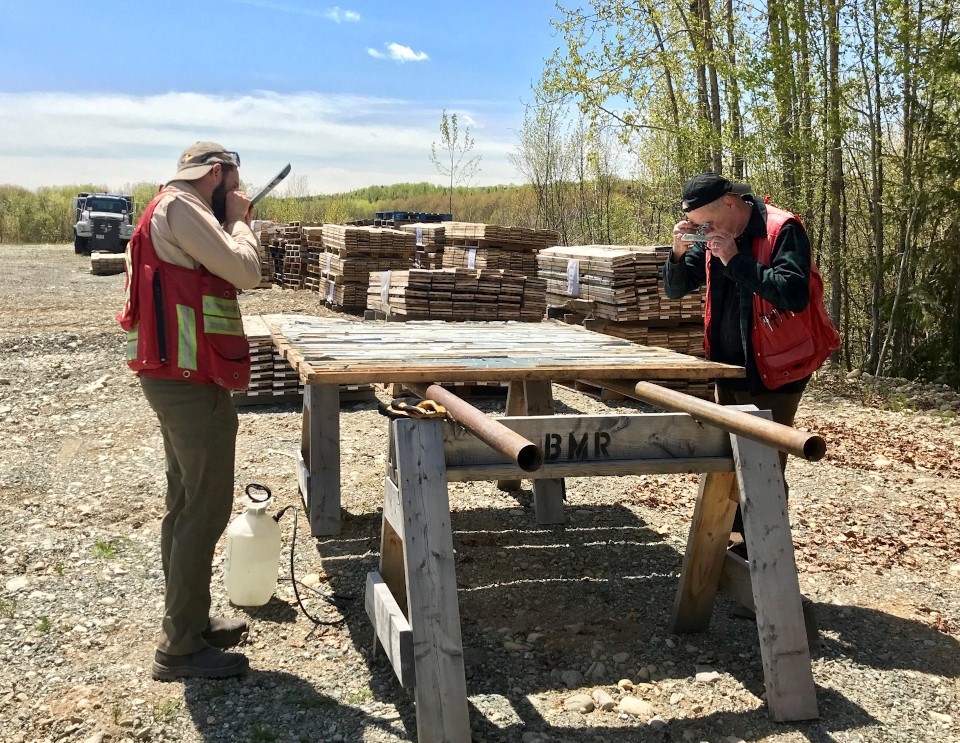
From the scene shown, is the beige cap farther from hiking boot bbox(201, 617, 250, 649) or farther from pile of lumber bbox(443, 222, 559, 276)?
pile of lumber bbox(443, 222, 559, 276)

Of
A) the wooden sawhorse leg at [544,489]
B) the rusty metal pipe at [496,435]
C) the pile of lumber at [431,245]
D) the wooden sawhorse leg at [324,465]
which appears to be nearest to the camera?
the rusty metal pipe at [496,435]

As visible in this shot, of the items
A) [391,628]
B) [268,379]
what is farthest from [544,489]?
[268,379]

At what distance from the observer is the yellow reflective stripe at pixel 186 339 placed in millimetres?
3457

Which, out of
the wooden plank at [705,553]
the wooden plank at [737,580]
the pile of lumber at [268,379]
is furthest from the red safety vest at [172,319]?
the pile of lumber at [268,379]

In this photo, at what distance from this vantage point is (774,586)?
3465 mm

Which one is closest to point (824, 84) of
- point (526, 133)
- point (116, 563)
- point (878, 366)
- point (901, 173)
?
point (901, 173)

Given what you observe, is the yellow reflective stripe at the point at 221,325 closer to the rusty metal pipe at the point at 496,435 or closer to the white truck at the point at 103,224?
the rusty metal pipe at the point at 496,435

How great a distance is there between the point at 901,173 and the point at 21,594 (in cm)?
931

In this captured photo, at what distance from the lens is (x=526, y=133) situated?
22797 mm

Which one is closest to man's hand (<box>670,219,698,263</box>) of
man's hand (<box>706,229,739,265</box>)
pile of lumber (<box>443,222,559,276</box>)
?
man's hand (<box>706,229,739,265</box>)

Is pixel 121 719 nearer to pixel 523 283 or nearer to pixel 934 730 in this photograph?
pixel 934 730

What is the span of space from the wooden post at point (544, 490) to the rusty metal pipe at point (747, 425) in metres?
1.53

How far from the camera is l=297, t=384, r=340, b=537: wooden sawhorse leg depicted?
5.38m

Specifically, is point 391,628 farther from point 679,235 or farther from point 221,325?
point 679,235
